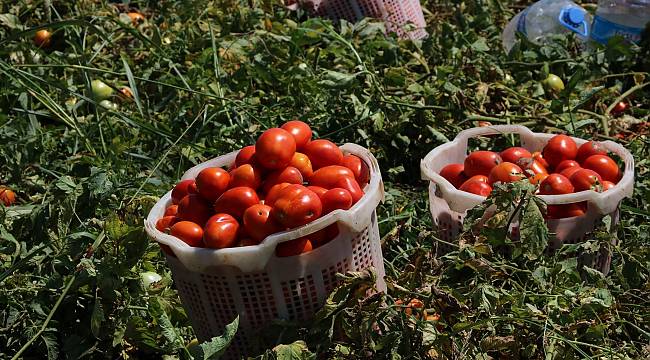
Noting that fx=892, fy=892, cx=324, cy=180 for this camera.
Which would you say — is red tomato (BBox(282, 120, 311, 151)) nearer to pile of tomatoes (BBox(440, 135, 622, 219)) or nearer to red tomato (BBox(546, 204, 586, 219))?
pile of tomatoes (BBox(440, 135, 622, 219))

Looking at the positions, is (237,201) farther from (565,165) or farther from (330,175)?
(565,165)

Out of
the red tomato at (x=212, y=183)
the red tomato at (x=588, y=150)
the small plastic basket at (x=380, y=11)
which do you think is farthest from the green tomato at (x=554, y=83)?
the red tomato at (x=212, y=183)

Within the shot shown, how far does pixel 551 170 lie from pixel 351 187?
2.68 ft

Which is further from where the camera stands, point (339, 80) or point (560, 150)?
point (339, 80)

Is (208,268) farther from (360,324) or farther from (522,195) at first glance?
(522,195)

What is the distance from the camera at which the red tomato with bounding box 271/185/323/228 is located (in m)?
2.25

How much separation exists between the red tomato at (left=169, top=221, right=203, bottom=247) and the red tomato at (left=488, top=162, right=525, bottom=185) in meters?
0.90

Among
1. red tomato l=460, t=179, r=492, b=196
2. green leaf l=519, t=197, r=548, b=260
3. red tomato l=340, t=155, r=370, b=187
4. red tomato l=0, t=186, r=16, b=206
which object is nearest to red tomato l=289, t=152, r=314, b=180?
red tomato l=340, t=155, r=370, b=187

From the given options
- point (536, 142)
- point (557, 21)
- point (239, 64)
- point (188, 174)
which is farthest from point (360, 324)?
point (557, 21)

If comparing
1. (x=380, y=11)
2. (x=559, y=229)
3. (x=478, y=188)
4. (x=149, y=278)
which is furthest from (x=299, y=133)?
(x=380, y=11)

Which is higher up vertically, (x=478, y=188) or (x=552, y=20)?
(x=478, y=188)

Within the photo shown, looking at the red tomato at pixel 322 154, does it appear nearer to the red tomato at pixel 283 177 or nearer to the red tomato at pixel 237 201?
the red tomato at pixel 283 177

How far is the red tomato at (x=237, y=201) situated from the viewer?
2363 mm

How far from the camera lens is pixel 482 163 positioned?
2773mm
